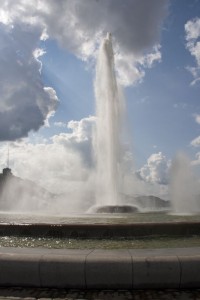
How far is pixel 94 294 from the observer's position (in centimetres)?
566

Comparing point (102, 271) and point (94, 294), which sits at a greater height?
point (102, 271)

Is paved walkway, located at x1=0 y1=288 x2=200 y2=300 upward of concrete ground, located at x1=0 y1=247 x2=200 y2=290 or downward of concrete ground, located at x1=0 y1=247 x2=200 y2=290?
downward

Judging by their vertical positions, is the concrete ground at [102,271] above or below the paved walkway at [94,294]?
above

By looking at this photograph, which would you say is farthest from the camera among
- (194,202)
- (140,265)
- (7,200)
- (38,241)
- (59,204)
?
(7,200)

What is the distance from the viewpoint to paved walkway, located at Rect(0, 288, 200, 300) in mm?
5504

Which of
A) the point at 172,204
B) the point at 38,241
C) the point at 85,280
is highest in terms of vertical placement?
the point at 172,204

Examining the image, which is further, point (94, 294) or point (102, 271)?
point (102, 271)

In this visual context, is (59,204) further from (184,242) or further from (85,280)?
(85,280)

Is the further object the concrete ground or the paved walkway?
the concrete ground

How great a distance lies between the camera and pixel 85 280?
586 centimetres

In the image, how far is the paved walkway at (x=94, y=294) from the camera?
18.1 feet

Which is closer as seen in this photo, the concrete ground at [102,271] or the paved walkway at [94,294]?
the paved walkway at [94,294]

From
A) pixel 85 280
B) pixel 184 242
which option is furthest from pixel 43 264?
pixel 184 242

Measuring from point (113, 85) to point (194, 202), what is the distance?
42.1 feet
